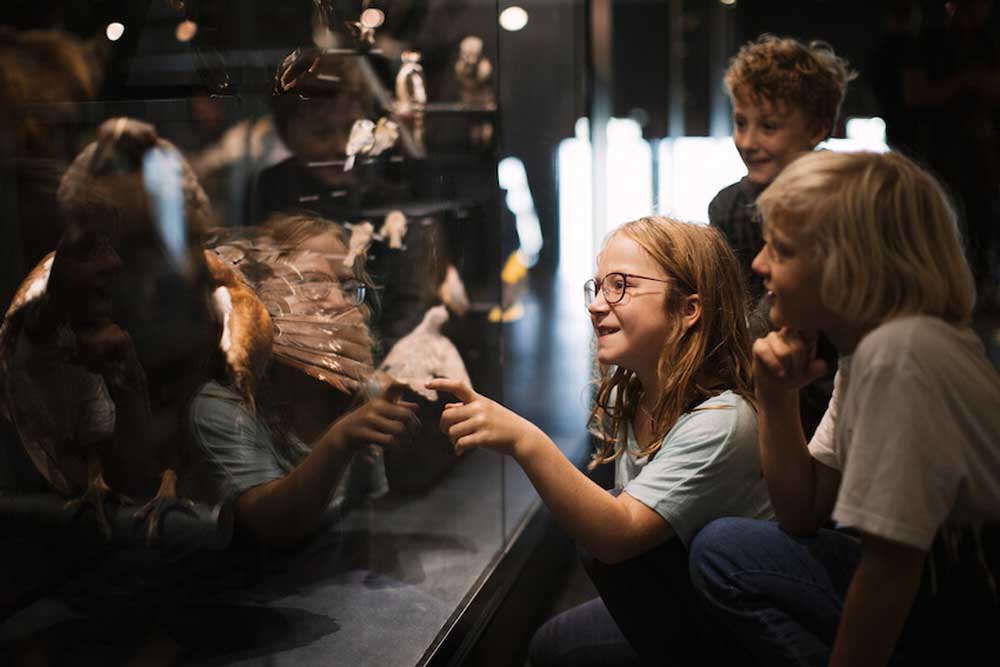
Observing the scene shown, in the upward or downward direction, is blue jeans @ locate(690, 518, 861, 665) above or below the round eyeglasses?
below

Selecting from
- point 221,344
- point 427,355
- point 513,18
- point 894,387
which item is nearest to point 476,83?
point 513,18

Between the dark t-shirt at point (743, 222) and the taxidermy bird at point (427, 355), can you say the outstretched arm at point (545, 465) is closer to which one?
the dark t-shirt at point (743, 222)

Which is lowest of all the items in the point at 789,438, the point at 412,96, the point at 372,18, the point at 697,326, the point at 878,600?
the point at 878,600

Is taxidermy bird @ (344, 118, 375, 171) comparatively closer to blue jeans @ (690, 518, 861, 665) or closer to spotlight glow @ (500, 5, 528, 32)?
spotlight glow @ (500, 5, 528, 32)

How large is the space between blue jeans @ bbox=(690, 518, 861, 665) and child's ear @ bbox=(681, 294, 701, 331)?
0.32 m

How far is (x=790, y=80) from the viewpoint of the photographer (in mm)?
2088

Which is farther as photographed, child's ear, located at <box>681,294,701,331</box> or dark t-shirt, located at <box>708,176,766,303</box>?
dark t-shirt, located at <box>708,176,766,303</box>

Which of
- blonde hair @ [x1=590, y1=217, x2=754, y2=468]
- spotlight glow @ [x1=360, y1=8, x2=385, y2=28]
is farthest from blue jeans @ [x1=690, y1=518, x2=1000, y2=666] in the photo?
spotlight glow @ [x1=360, y1=8, x2=385, y2=28]

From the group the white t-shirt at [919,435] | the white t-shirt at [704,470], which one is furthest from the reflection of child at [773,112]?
the white t-shirt at [919,435]

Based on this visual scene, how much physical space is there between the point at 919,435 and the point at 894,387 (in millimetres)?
57

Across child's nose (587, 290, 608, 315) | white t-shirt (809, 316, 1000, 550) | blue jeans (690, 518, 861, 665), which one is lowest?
blue jeans (690, 518, 861, 665)

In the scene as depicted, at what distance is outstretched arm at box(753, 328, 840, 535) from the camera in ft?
4.21

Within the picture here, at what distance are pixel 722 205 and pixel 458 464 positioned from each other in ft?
2.87

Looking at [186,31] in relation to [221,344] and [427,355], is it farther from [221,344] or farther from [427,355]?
[427,355]
